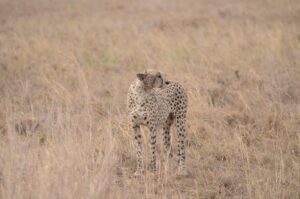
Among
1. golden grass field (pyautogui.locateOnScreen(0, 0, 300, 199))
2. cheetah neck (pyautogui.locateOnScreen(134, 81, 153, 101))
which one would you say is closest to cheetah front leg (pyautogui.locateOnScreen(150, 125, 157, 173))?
golden grass field (pyautogui.locateOnScreen(0, 0, 300, 199))

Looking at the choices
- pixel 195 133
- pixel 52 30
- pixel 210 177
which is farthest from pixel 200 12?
pixel 210 177

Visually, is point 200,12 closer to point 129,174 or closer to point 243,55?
point 243,55

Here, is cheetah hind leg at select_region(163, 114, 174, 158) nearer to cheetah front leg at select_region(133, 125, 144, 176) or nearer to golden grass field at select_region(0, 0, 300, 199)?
golden grass field at select_region(0, 0, 300, 199)

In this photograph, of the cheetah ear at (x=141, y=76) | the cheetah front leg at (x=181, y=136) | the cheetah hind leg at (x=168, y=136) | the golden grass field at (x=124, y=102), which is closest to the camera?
the golden grass field at (x=124, y=102)

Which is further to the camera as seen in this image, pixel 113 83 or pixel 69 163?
pixel 113 83

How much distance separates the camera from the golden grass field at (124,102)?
416 cm

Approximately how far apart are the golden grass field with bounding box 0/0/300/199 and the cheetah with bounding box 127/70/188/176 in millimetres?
194

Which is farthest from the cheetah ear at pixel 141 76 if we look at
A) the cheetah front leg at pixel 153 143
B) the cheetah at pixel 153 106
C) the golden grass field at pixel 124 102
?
the golden grass field at pixel 124 102

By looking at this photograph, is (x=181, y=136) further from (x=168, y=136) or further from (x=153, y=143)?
(x=153, y=143)

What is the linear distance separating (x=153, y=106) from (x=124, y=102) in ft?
7.10

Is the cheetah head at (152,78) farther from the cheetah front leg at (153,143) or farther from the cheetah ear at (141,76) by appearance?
the cheetah front leg at (153,143)

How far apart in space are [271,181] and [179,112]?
1093 mm

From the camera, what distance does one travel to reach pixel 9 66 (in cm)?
921

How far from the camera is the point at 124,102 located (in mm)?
7379
